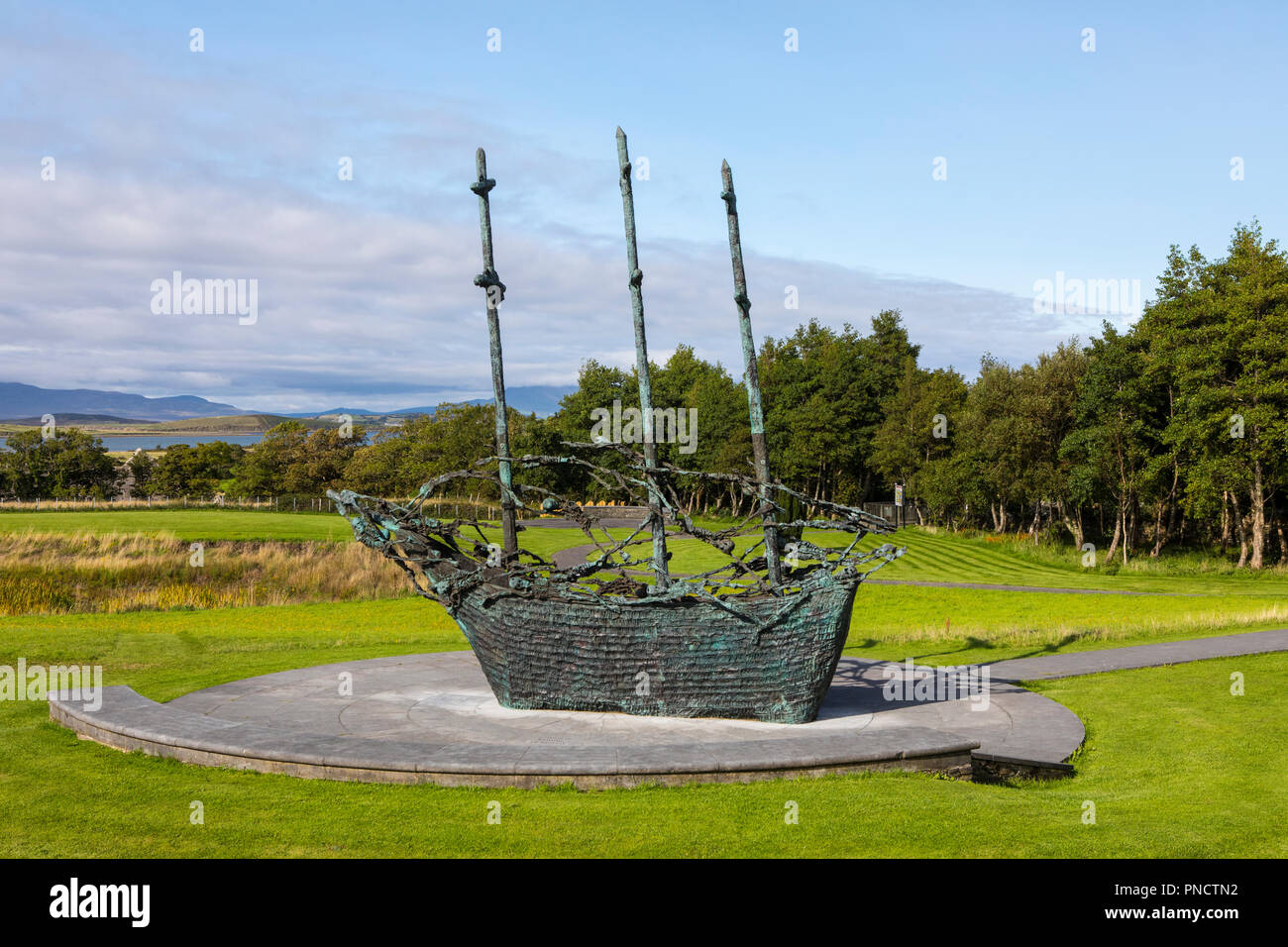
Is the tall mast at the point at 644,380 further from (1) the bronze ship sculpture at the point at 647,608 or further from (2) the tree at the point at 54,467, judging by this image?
(2) the tree at the point at 54,467

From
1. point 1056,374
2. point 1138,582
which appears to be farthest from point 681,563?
point 1056,374

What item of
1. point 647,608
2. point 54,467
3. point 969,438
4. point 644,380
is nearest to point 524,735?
point 647,608

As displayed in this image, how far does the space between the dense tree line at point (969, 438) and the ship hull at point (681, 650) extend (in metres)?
6.25

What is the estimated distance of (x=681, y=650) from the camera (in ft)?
36.7

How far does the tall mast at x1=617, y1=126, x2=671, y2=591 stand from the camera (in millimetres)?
11461

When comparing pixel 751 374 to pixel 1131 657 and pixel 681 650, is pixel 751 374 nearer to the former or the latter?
pixel 681 650

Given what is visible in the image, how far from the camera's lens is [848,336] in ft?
230

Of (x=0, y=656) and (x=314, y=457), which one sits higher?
Result: (x=314, y=457)

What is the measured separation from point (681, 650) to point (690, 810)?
347 centimetres

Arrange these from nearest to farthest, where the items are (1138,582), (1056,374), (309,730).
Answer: (309,730)
(1138,582)
(1056,374)

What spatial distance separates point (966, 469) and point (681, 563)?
19.1 m

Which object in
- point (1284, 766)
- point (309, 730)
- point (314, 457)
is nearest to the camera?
point (1284, 766)

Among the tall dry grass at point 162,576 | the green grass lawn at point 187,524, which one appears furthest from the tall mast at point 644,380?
the green grass lawn at point 187,524
